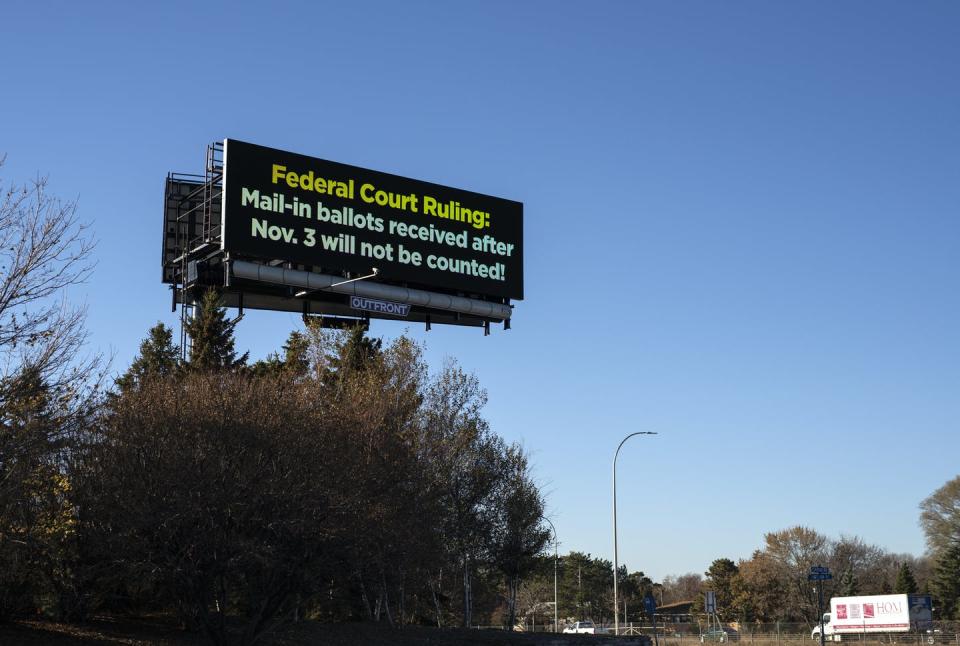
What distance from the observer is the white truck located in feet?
217

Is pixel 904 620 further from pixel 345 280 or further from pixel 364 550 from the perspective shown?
pixel 364 550

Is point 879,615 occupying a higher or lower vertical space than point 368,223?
lower

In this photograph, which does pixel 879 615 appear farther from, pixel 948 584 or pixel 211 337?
pixel 211 337

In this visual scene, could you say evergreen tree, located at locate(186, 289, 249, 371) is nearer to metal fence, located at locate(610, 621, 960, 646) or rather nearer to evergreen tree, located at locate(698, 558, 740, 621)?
metal fence, located at locate(610, 621, 960, 646)

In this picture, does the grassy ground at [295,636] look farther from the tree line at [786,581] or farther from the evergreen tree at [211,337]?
the tree line at [786,581]

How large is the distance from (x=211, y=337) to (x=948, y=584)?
68095 mm

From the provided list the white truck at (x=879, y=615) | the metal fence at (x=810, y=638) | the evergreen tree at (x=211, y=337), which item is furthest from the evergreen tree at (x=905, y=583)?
the evergreen tree at (x=211, y=337)

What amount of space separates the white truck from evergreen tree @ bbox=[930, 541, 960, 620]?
17.9 m

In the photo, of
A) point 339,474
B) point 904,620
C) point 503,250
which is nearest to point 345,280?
point 503,250

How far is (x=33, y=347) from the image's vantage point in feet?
60.2

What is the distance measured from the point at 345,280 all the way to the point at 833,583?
248 ft

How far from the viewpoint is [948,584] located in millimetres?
84875

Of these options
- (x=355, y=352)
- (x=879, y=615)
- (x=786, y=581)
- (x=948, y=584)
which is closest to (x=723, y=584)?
(x=786, y=581)

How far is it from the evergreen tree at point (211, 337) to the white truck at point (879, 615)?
1593 inches
